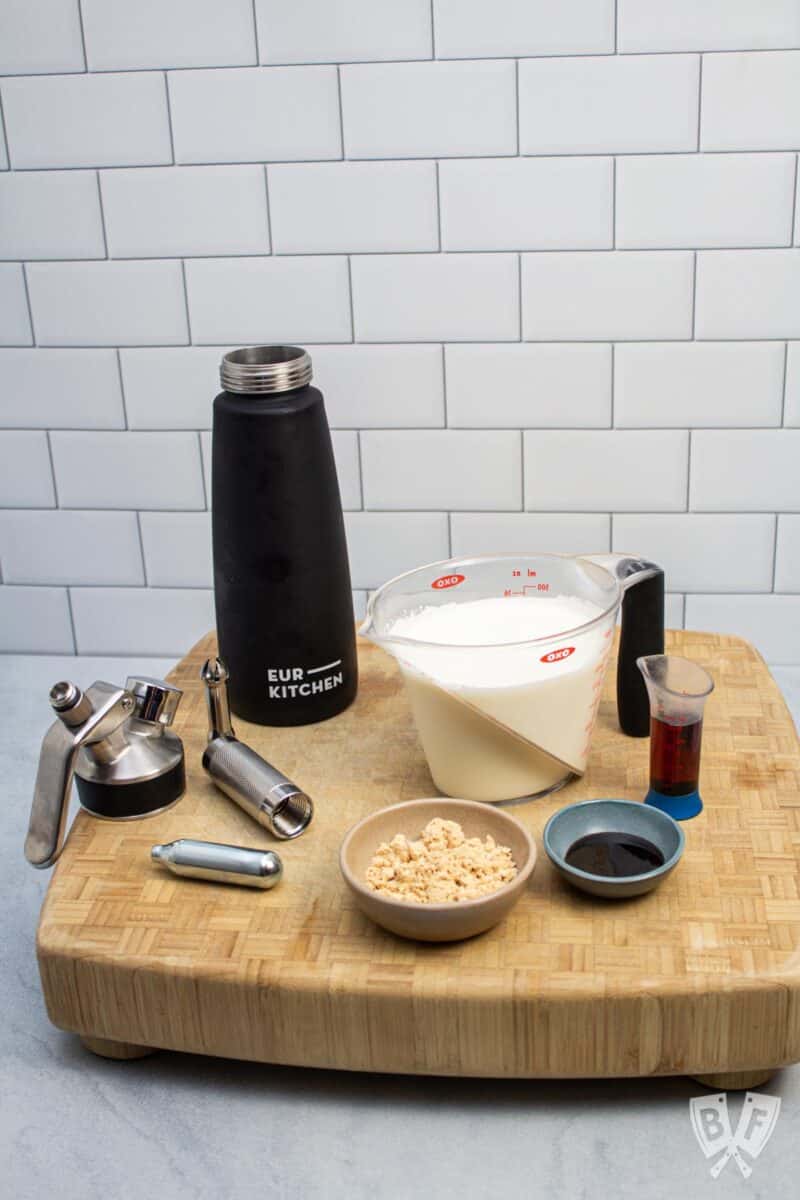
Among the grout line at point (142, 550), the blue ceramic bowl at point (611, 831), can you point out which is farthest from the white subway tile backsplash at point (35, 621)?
the blue ceramic bowl at point (611, 831)

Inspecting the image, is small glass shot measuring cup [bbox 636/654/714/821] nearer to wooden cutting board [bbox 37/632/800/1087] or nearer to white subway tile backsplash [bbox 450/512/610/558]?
wooden cutting board [bbox 37/632/800/1087]

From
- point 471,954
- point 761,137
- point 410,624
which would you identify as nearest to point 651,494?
point 761,137

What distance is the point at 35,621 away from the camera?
68.3 inches

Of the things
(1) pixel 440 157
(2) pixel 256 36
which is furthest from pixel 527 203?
(2) pixel 256 36

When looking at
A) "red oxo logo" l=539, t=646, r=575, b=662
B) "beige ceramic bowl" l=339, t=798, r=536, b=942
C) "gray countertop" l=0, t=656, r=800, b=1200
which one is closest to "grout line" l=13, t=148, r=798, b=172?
"red oxo logo" l=539, t=646, r=575, b=662

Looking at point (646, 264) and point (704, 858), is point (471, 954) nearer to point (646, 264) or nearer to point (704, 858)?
point (704, 858)

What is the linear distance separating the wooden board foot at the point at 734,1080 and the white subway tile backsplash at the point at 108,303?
0.97 m

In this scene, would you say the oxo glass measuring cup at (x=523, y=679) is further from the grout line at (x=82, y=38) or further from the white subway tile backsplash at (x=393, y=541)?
the grout line at (x=82, y=38)

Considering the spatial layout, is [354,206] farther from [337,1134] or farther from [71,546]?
[337,1134]

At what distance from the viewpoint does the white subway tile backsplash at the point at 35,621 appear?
5.64ft

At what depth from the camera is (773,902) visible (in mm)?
986

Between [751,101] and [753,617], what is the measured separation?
21.8 inches

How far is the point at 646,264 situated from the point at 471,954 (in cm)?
80

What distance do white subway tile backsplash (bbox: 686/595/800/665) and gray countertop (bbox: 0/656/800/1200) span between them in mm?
694
